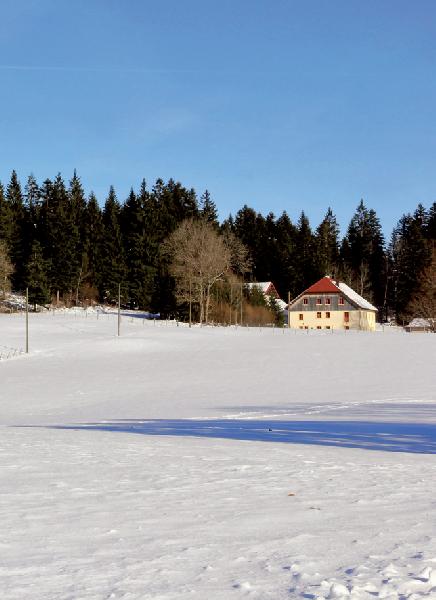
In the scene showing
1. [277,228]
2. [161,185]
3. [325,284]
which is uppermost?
[161,185]

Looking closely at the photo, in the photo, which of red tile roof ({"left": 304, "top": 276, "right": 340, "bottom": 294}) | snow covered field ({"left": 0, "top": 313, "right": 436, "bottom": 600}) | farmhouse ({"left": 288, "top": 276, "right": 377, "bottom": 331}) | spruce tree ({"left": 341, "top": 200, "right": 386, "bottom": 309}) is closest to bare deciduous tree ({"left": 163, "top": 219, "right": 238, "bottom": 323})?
red tile roof ({"left": 304, "top": 276, "right": 340, "bottom": 294})

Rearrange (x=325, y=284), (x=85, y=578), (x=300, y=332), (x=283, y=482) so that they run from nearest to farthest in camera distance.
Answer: (x=85, y=578)
(x=283, y=482)
(x=300, y=332)
(x=325, y=284)

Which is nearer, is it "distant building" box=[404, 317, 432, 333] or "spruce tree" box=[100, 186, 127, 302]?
"distant building" box=[404, 317, 432, 333]

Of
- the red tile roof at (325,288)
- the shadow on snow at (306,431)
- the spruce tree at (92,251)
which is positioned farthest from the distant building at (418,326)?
the shadow on snow at (306,431)

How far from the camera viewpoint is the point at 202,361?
56.5 meters

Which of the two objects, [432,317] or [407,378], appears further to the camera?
[432,317]

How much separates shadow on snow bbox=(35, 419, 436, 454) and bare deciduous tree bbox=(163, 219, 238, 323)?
70.6 meters

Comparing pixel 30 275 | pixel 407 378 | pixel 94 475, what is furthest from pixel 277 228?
pixel 94 475

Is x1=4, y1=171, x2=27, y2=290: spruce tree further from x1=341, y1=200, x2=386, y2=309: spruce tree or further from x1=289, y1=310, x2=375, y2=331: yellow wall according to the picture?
x1=341, y1=200, x2=386, y2=309: spruce tree

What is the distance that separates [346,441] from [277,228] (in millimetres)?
133224

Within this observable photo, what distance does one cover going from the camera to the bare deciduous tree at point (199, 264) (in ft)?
308

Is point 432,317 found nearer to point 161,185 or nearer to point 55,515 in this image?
point 161,185

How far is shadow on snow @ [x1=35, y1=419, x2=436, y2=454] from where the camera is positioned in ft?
49.5

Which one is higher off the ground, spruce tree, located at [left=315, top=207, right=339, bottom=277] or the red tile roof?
spruce tree, located at [left=315, top=207, right=339, bottom=277]
